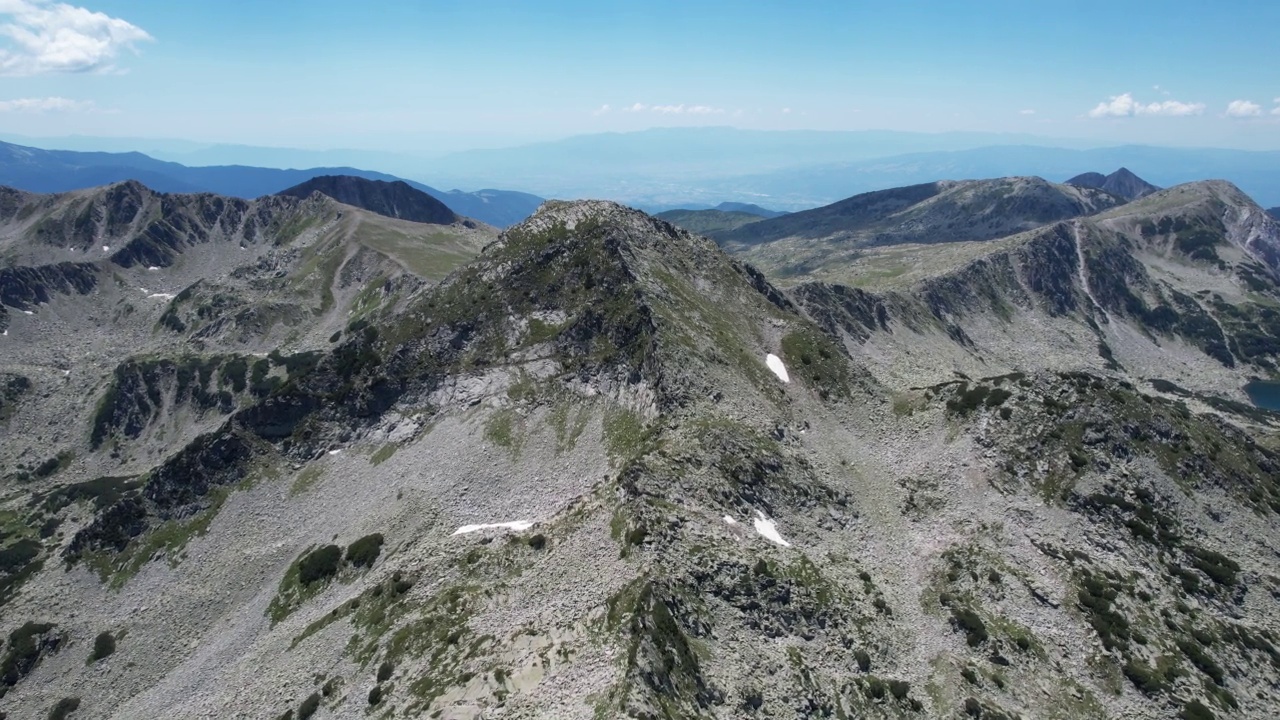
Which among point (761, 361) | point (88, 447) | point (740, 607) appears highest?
point (761, 361)

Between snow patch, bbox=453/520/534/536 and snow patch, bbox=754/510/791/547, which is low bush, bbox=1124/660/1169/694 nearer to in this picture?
snow patch, bbox=754/510/791/547

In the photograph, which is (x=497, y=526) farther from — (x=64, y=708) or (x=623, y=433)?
(x=64, y=708)

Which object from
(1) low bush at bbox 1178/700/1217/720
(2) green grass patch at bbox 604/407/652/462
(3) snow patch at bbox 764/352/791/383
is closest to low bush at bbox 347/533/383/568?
(2) green grass patch at bbox 604/407/652/462

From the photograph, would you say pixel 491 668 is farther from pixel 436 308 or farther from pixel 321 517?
pixel 436 308

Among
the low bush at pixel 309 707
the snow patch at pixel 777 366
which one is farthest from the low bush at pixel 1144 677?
the low bush at pixel 309 707

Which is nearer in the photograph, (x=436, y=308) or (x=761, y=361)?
(x=761, y=361)

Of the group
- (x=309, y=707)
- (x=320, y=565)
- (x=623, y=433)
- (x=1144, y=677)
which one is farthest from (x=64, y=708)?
(x=1144, y=677)

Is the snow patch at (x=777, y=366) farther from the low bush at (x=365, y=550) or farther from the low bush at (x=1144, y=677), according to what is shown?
the low bush at (x=365, y=550)

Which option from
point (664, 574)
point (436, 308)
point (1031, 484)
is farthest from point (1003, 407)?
point (436, 308)
